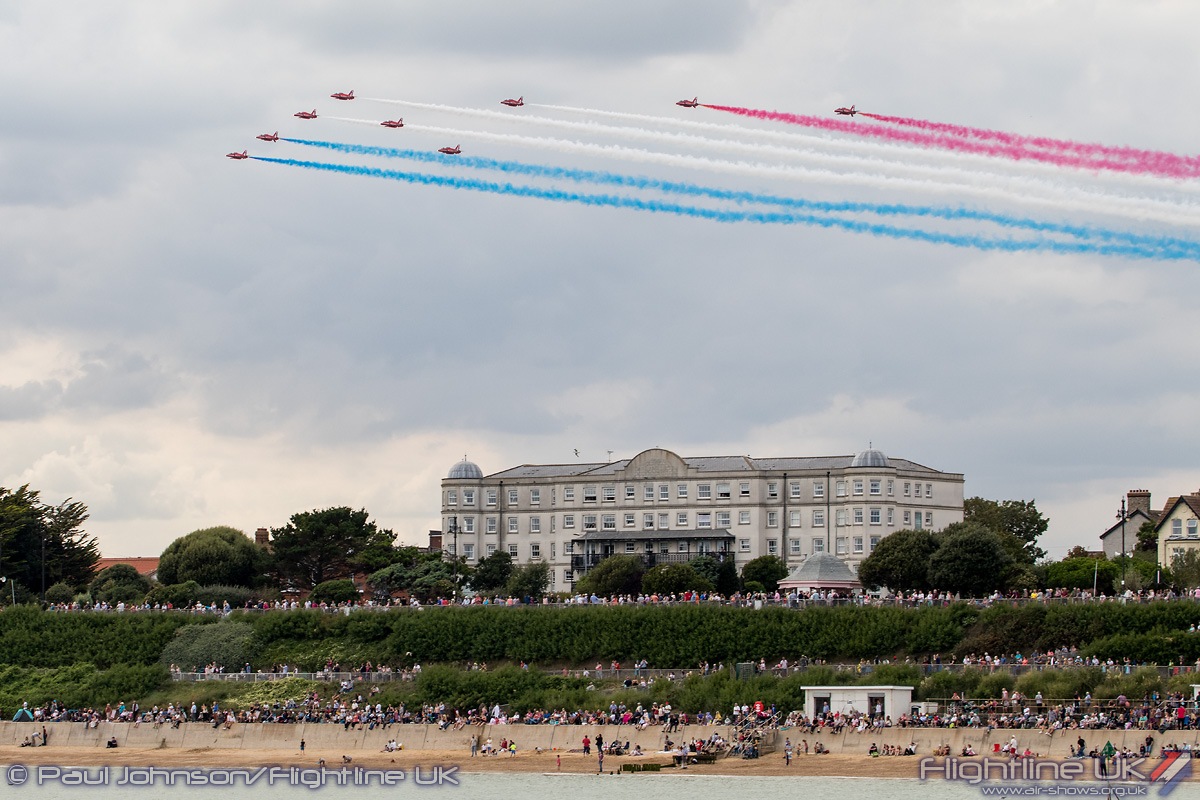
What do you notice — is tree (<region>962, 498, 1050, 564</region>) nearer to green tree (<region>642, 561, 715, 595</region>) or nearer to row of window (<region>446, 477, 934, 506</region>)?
row of window (<region>446, 477, 934, 506</region>)

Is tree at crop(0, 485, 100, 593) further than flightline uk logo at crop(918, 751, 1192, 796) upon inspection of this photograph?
Yes

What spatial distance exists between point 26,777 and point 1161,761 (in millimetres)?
39460

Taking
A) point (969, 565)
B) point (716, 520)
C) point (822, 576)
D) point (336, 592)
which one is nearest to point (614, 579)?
point (336, 592)

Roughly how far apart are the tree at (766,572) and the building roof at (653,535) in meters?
11.2

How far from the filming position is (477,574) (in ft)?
431

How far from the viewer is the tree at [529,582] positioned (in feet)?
420

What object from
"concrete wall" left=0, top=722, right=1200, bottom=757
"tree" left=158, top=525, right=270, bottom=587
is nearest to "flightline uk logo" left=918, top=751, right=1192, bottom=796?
"concrete wall" left=0, top=722, right=1200, bottom=757

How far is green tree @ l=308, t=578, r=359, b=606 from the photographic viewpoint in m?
117

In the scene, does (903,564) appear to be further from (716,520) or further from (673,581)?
(716,520)

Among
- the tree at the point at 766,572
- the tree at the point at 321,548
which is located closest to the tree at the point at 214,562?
the tree at the point at 321,548

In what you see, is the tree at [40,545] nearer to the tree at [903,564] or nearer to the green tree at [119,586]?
the green tree at [119,586]

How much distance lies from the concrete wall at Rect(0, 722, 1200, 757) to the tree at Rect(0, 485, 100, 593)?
126ft

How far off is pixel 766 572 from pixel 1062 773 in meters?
65.1

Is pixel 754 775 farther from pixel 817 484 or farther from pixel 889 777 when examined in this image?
pixel 817 484
